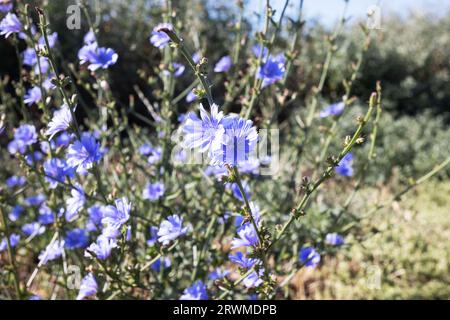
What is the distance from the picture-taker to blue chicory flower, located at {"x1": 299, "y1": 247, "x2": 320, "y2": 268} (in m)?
2.07

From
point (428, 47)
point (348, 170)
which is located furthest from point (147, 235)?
point (428, 47)

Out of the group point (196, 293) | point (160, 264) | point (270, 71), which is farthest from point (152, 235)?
point (270, 71)

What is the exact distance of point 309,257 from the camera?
205 centimetres

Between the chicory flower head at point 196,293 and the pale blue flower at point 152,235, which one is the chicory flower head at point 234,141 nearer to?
the chicory flower head at point 196,293

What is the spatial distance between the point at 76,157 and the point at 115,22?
546 centimetres

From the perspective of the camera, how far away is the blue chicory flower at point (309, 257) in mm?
2066

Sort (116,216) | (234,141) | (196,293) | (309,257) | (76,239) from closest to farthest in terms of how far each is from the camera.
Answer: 1. (234,141)
2. (116,216)
3. (196,293)
4. (309,257)
5. (76,239)

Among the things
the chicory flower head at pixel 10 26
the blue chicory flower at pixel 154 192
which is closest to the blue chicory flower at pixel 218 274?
the blue chicory flower at pixel 154 192

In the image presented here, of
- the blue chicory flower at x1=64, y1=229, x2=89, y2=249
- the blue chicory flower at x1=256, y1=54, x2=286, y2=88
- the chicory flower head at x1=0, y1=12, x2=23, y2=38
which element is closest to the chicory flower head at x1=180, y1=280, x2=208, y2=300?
the blue chicory flower at x1=64, y1=229, x2=89, y2=249

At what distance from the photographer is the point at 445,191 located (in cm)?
483

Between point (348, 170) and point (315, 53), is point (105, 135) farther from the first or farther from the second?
point (315, 53)

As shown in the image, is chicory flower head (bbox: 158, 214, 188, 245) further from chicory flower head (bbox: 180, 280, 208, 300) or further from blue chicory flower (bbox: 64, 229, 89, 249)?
blue chicory flower (bbox: 64, 229, 89, 249)

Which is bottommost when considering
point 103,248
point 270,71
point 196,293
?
point 196,293

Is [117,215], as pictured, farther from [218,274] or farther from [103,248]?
[218,274]
